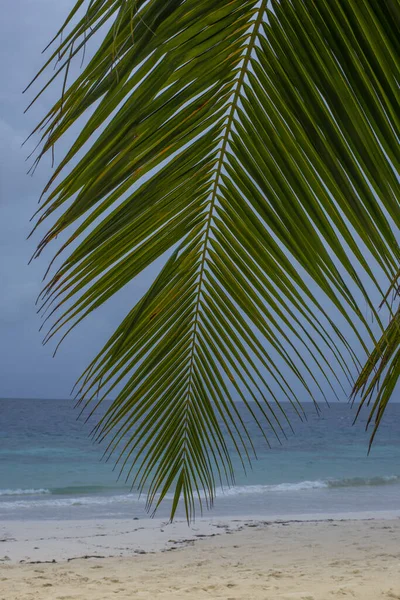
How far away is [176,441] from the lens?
1.51 metres

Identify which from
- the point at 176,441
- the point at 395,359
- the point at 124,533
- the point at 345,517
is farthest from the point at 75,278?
the point at 345,517

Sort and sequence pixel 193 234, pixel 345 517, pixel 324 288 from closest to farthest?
pixel 324 288 < pixel 193 234 < pixel 345 517

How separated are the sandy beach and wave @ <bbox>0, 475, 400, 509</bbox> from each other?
96.7 inches

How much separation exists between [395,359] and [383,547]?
25.0 feet

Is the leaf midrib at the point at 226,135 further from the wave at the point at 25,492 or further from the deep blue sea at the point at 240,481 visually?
the wave at the point at 25,492

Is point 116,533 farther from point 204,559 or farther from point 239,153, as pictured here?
point 239,153

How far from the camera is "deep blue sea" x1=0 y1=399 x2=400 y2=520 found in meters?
12.3

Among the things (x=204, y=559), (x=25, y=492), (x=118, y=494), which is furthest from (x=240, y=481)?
(x=204, y=559)

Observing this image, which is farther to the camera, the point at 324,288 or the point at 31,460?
the point at 31,460

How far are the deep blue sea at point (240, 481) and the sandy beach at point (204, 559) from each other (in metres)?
1.30

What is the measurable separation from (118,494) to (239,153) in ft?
46.7

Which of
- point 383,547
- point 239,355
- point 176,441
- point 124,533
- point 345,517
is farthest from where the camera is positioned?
point 345,517

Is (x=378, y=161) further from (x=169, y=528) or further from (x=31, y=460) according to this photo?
(x=31, y=460)

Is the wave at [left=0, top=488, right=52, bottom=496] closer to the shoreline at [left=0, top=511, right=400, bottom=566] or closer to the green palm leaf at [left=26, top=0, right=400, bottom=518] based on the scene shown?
the shoreline at [left=0, top=511, right=400, bottom=566]
